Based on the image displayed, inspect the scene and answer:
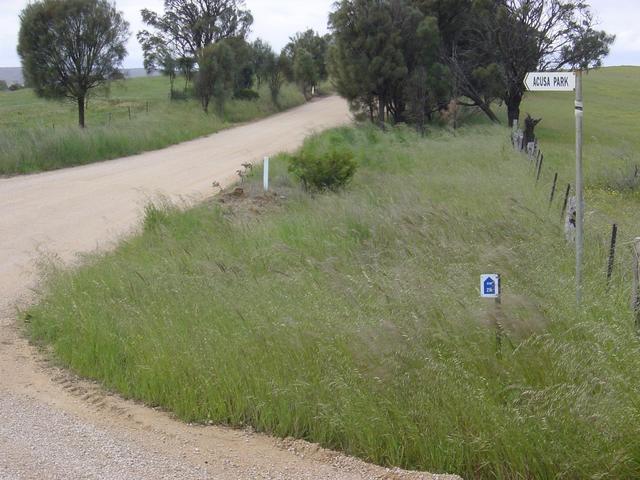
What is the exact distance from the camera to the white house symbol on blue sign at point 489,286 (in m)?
5.52

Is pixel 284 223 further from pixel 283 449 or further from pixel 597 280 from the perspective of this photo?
pixel 283 449

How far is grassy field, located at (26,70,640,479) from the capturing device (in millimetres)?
4734

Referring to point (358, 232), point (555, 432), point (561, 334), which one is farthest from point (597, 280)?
point (358, 232)

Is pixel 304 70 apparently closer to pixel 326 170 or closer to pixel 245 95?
pixel 245 95

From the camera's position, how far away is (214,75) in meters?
41.9

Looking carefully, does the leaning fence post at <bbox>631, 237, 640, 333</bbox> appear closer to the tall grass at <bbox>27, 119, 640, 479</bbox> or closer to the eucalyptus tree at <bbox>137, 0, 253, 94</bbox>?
the tall grass at <bbox>27, 119, 640, 479</bbox>

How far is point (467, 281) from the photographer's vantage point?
6.80 metres

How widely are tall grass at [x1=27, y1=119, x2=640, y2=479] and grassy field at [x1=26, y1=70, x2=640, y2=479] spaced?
0.05 feet

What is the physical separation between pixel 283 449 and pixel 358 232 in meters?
4.78

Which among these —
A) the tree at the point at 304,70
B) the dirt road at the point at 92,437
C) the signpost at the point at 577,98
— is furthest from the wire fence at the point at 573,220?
the tree at the point at 304,70

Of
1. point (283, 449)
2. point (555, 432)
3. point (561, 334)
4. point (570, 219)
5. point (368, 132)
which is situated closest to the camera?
point (555, 432)

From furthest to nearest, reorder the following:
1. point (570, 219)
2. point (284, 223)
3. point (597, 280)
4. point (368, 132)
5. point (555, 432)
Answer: point (368, 132) → point (284, 223) → point (570, 219) → point (597, 280) → point (555, 432)

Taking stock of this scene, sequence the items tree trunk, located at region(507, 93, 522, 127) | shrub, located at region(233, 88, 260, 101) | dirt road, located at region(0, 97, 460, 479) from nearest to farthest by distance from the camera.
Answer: dirt road, located at region(0, 97, 460, 479) → tree trunk, located at region(507, 93, 522, 127) → shrub, located at region(233, 88, 260, 101)

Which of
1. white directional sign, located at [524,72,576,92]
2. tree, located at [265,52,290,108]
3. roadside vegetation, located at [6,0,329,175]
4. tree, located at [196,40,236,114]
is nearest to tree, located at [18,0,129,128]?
roadside vegetation, located at [6,0,329,175]
